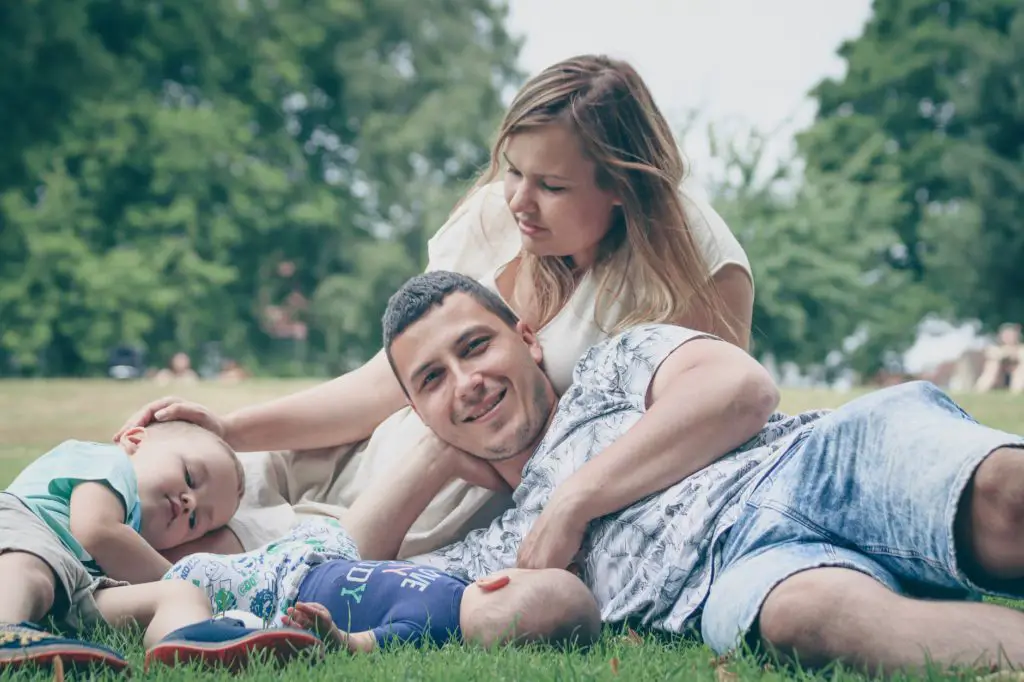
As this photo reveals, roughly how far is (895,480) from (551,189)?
156cm

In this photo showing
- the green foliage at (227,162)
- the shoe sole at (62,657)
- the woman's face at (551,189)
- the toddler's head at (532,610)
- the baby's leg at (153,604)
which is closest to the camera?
the shoe sole at (62,657)

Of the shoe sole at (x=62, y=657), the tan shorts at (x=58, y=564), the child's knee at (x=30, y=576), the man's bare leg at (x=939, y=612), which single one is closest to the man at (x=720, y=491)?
the man's bare leg at (x=939, y=612)

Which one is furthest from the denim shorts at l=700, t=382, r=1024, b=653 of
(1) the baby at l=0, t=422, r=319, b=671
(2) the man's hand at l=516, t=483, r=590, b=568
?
(1) the baby at l=0, t=422, r=319, b=671

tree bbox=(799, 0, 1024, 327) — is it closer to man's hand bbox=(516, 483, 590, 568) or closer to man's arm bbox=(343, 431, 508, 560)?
man's arm bbox=(343, 431, 508, 560)

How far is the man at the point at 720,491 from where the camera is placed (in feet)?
6.93

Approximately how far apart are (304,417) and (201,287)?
64.4ft

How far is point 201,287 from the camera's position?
22.8 meters

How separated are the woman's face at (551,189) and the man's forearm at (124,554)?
1403 millimetres

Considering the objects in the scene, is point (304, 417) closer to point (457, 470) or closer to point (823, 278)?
point (457, 470)

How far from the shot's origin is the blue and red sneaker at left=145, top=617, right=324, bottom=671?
7.32 feet

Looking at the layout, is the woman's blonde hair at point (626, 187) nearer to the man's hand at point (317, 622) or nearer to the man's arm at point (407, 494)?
the man's arm at point (407, 494)

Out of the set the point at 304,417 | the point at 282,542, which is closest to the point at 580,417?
the point at 282,542

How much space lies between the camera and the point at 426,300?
322 centimetres

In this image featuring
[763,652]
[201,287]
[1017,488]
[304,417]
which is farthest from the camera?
[201,287]
